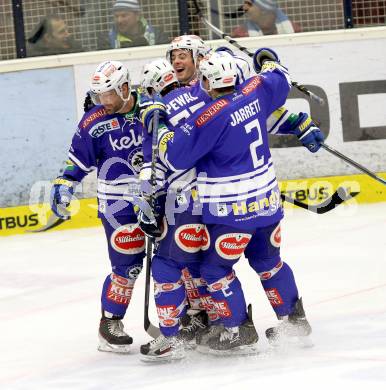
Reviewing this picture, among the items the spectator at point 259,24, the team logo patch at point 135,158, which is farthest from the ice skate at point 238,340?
the spectator at point 259,24

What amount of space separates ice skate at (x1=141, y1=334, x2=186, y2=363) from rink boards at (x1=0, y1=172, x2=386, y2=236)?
422cm

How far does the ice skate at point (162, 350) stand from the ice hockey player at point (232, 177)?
21 millimetres

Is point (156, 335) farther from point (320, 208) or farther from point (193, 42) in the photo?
point (320, 208)

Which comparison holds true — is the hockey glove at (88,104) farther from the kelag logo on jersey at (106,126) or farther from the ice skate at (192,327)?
the ice skate at (192,327)

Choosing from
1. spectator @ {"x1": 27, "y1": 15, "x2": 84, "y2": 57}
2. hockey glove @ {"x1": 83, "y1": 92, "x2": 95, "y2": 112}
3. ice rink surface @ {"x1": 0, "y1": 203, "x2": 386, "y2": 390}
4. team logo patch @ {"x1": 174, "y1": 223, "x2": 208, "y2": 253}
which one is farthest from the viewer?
spectator @ {"x1": 27, "y1": 15, "x2": 84, "y2": 57}

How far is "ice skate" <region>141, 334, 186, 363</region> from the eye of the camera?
520 cm

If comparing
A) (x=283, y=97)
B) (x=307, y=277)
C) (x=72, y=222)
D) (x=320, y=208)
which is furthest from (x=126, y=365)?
(x=72, y=222)

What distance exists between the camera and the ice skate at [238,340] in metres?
5.19

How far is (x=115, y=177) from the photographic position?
5543mm

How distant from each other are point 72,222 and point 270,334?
4.32 meters

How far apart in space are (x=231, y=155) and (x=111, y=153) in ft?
2.50

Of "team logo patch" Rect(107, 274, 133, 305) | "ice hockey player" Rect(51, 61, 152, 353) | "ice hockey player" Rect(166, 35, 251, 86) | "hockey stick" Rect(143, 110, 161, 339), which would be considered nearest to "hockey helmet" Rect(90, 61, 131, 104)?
"ice hockey player" Rect(51, 61, 152, 353)

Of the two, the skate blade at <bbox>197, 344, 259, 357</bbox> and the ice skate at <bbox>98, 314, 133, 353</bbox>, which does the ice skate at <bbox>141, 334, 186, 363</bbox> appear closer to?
the skate blade at <bbox>197, 344, 259, 357</bbox>

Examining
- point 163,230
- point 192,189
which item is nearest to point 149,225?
point 163,230
